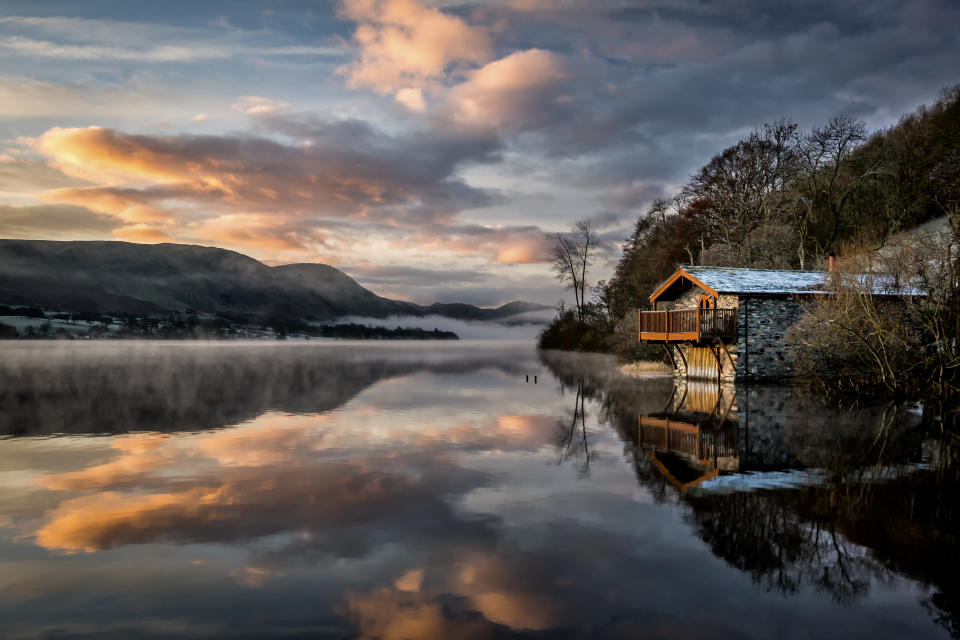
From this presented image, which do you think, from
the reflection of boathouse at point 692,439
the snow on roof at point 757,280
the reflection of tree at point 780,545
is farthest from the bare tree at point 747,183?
the reflection of tree at point 780,545

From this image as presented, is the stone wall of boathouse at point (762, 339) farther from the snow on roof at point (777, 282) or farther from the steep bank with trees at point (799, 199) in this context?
Answer: the steep bank with trees at point (799, 199)

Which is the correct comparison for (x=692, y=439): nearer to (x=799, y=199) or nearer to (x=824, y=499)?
(x=824, y=499)

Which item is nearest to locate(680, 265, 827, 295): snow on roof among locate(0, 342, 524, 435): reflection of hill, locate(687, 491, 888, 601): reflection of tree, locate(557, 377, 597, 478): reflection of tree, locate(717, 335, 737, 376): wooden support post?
locate(717, 335, 737, 376): wooden support post

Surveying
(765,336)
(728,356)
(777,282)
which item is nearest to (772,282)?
(777,282)

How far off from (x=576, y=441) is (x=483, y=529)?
7.24 metres

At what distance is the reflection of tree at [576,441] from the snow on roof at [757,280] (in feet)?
33.0

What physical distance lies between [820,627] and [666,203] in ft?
186

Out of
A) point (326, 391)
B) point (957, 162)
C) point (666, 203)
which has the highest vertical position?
point (666, 203)

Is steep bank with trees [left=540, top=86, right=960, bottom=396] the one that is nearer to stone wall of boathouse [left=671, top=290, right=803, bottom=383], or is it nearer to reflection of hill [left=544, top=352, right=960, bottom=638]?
stone wall of boathouse [left=671, top=290, right=803, bottom=383]

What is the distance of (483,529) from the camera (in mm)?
8305

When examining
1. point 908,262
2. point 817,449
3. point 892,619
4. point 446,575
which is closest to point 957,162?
point 908,262

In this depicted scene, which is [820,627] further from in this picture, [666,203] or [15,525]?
[666,203]

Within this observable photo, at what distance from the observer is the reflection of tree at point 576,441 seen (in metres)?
12.6

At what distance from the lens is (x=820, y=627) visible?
218 inches
